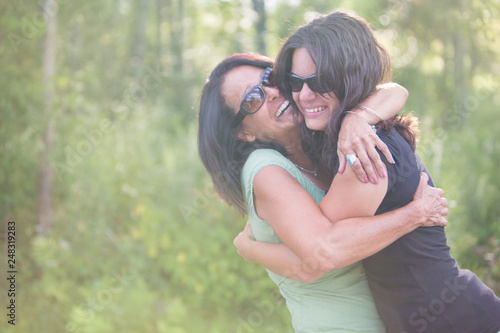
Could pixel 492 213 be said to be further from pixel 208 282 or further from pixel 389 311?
pixel 389 311

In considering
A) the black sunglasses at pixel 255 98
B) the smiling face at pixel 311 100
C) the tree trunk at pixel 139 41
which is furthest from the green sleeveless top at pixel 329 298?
the tree trunk at pixel 139 41

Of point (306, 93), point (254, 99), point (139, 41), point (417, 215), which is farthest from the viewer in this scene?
point (139, 41)

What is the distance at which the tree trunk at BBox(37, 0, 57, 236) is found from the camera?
5.42 metres

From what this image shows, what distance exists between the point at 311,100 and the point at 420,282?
0.85 m

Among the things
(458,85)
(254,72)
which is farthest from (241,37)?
(458,85)

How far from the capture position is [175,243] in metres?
5.02

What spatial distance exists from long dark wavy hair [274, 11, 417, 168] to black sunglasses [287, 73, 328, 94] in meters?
0.02

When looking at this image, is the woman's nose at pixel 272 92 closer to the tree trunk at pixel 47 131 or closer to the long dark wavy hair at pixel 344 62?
the long dark wavy hair at pixel 344 62

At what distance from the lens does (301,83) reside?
6.50 ft

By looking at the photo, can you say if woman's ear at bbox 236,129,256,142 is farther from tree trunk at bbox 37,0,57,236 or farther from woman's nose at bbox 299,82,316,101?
tree trunk at bbox 37,0,57,236

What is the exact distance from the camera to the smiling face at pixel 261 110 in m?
2.23

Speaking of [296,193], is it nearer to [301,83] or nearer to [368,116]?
[368,116]

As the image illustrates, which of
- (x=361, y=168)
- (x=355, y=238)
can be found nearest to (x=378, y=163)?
(x=361, y=168)

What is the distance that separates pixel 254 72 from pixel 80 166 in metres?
3.95
